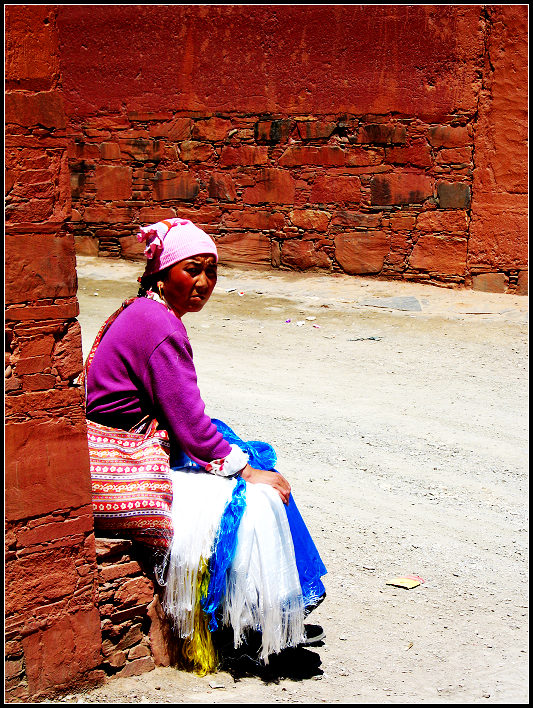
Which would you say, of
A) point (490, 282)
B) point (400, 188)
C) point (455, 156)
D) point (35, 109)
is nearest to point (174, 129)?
point (400, 188)

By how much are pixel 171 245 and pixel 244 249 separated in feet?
25.4

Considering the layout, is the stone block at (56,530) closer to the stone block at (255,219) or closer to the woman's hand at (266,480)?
the woman's hand at (266,480)

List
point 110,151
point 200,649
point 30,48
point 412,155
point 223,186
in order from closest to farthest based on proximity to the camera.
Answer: point 30,48 < point 200,649 < point 412,155 < point 223,186 < point 110,151

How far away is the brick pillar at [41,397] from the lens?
8.34 feet

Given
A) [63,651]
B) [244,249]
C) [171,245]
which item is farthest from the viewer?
[244,249]

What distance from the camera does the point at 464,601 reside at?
12.7ft

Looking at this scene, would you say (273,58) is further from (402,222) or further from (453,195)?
(453,195)

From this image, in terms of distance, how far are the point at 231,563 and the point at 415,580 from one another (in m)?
1.46

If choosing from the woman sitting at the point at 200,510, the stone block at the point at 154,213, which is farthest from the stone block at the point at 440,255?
the woman sitting at the point at 200,510

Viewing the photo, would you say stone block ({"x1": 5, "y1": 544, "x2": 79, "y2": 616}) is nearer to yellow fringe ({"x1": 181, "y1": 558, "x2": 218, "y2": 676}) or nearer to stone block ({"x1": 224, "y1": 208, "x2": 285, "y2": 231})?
yellow fringe ({"x1": 181, "y1": 558, "x2": 218, "y2": 676})

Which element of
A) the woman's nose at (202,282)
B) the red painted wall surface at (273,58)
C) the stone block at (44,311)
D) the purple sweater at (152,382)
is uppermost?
the red painted wall surface at (273,58)

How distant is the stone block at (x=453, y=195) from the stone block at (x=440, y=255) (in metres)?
0.38

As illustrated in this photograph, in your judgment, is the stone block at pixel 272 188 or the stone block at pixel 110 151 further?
the stone block at pixel 110 151

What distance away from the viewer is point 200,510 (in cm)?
293
